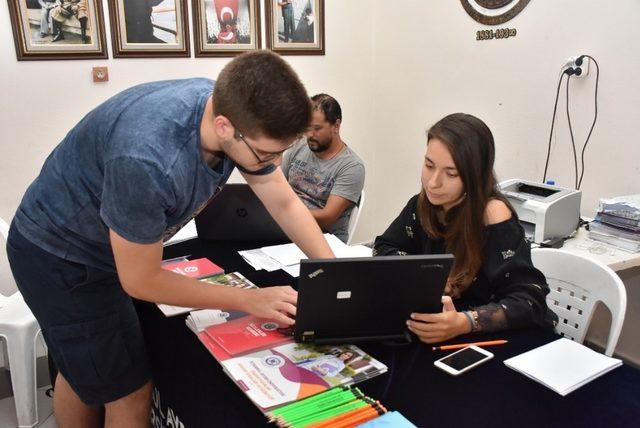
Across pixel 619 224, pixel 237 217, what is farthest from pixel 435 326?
pixel 619 224

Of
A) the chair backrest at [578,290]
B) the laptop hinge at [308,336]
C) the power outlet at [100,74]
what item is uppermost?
the power outlet at [100,74]

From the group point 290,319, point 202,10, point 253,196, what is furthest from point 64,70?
point 290,319

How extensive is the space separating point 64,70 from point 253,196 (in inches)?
57.1

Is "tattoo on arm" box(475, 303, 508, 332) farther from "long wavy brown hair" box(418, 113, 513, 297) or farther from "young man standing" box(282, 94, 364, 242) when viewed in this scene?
"young man standing" box(282, 94, 364, 242)

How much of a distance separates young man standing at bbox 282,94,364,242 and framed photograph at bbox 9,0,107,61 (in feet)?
3.96

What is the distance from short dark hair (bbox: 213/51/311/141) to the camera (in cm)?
91

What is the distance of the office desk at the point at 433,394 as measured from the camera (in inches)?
35.5

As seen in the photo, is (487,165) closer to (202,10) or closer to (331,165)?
(331,165)

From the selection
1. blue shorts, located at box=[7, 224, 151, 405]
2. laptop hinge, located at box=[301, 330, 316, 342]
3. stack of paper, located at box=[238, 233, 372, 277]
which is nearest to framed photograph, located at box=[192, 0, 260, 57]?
stack of paper, located at box=[238, 233, 372, 277]

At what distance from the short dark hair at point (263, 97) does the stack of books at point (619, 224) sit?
1.57 m

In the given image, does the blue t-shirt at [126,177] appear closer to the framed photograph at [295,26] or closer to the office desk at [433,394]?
the office desk at [433,394]

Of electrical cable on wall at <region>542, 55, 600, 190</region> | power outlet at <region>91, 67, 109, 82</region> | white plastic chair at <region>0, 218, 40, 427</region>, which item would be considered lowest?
white plastic chair at <region>0, 218, 40, 427</region>

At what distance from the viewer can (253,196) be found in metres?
1.85

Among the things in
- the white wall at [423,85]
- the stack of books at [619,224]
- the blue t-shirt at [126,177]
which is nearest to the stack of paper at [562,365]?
the blue t-shirt at [126,177]
